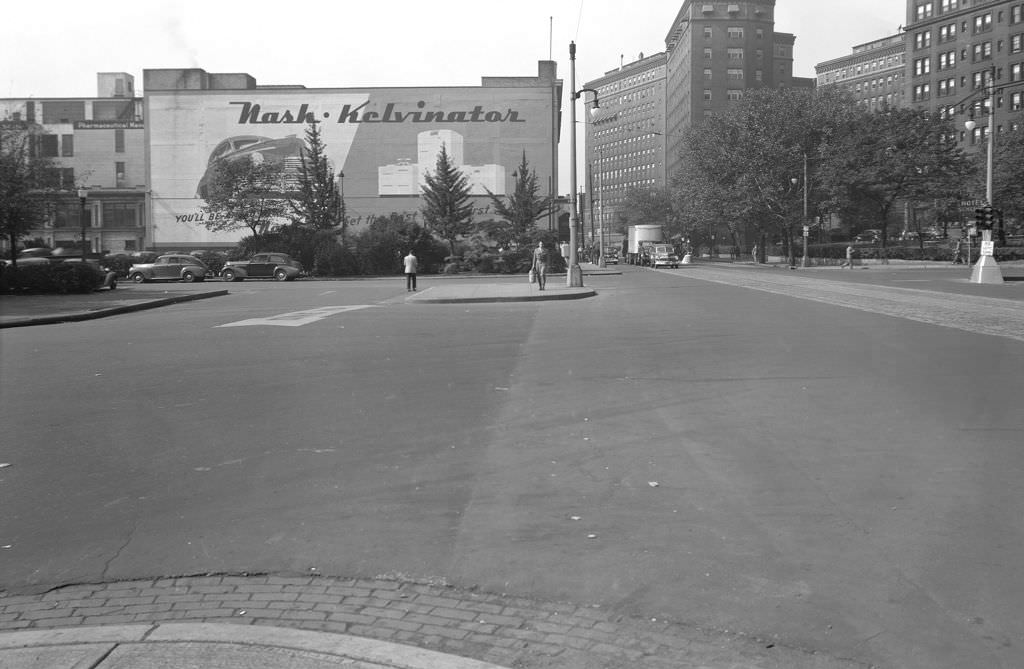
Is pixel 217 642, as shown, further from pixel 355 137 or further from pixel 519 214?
pixel 355 137

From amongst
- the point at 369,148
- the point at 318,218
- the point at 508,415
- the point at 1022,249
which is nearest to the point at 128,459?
the point at 508,415

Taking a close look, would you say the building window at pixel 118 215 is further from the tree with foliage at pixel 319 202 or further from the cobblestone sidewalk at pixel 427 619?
the cobblestone sidewalk at pixel 427 619

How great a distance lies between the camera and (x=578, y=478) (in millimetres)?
6355

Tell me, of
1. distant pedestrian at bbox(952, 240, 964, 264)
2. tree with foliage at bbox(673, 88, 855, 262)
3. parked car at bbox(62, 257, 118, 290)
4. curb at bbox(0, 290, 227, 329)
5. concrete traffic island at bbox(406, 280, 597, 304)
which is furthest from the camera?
tree with foliage at bbox(673, 88, 855, 262)

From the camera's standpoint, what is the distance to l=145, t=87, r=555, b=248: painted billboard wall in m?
81.6

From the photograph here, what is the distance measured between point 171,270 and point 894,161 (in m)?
51.0

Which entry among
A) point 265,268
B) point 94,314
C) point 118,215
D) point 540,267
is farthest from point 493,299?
point 118,215

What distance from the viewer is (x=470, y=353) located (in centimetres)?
1352

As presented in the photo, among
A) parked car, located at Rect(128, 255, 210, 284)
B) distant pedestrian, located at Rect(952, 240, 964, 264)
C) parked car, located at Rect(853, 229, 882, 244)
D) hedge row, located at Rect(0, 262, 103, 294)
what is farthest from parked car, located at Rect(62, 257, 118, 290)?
parked car, located at Rect(853, 229, 882, 244)

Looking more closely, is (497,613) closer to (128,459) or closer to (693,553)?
(693,553)

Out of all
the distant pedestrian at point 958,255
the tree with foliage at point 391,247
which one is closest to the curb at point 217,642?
the tree with foliage at point 391,247

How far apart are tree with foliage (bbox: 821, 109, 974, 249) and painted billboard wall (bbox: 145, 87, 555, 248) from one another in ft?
79.8

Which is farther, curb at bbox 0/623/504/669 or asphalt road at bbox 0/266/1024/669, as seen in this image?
asphalt road at bbox 0/266/1024/669

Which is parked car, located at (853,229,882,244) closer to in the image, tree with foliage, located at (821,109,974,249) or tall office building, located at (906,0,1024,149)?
tall office building, located at (906,0,1024,149)
